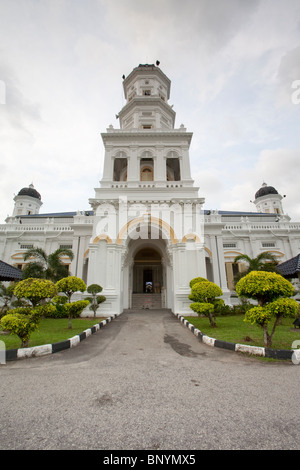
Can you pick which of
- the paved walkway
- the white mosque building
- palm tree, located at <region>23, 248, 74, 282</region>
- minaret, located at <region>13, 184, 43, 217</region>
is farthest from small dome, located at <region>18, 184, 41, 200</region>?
the paved walkway

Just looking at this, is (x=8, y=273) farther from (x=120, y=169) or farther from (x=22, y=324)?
(x=120, y=169)

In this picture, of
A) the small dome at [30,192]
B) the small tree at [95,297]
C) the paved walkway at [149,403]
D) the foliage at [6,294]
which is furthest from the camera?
the small dome at [30,192]

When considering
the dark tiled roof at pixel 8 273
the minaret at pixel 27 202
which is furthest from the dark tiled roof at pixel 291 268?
the minaret at pixel 27 202

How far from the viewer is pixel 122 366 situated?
4.12 meters

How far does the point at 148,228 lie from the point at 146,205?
1.71 meters

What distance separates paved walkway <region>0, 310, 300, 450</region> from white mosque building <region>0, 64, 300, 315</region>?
25.2ft

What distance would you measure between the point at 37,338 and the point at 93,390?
409 centimetres

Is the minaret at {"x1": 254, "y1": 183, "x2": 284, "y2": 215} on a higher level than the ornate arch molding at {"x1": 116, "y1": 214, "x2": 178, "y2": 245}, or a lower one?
higher

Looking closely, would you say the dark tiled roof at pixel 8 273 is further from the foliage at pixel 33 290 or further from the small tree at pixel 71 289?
the foliage at pixel 33 290

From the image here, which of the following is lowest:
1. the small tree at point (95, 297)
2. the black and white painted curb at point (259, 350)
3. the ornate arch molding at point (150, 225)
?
the black and white painted curb at point (259, 350)

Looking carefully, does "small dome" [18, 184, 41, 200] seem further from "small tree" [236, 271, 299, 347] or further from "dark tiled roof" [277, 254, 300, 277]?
"small tree" [236, 271, 299, 347]

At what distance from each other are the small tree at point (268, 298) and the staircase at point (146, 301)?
12.0 m

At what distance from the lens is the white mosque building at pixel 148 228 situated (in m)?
12.5

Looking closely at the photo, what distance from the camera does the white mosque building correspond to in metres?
12.5
